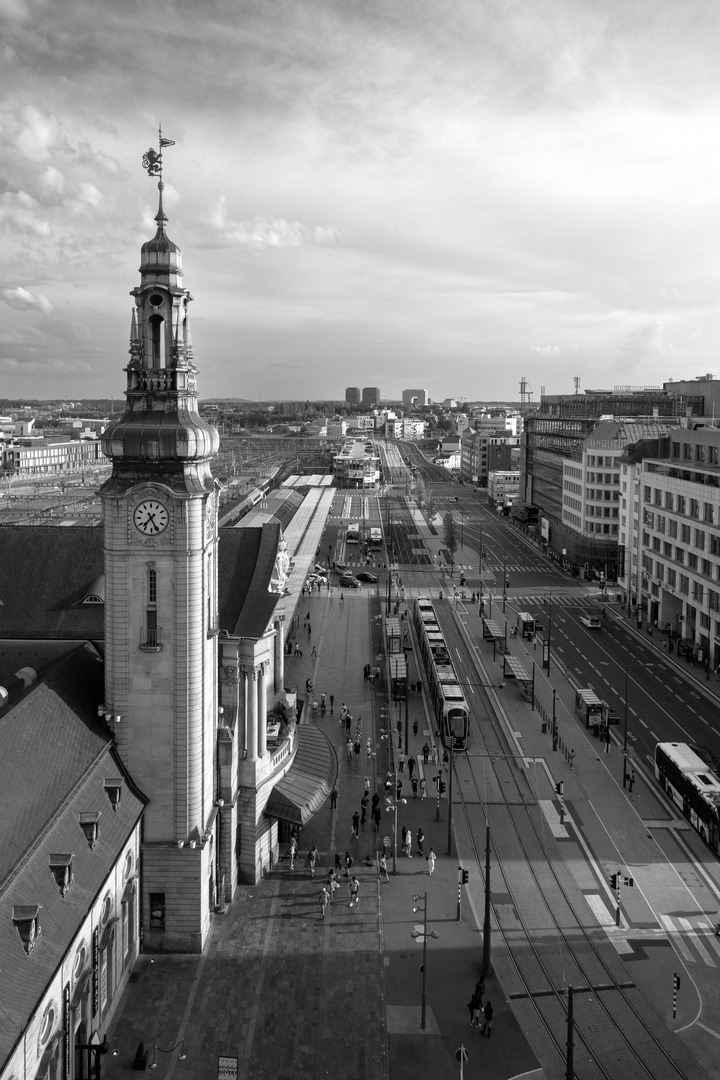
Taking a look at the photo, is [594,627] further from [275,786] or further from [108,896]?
[108,896]

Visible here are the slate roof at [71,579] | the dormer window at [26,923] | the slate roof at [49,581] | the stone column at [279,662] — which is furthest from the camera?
the stone column at [279,662]

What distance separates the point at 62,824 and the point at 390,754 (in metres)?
34.9

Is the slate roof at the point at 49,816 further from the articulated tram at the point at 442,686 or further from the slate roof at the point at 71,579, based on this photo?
the articulated tram at the point at 442,686

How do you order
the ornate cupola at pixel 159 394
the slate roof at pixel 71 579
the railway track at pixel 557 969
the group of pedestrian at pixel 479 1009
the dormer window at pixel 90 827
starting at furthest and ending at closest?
the slate roof at pixel 71 579 < the ornate cupola at pixel 159 394 < the group of pedestrian at pixel 479 1009 < the railway track at pixel 557 969 < the dormer window at pixel 90 827

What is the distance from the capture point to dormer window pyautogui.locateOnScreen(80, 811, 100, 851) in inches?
1388

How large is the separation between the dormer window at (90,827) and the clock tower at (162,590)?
19.1 feet

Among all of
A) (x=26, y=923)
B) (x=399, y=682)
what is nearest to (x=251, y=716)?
(x=26, y=923)

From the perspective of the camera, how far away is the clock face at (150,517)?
40250 mm

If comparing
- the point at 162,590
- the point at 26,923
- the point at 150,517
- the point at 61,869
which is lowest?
the point at 26,923

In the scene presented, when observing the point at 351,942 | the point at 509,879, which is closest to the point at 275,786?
the point at 351,942

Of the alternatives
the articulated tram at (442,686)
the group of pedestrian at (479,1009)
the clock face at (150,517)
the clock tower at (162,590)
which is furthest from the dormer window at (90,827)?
the articulated tram at (442,686)

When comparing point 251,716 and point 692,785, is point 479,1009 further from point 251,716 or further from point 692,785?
point 692,785

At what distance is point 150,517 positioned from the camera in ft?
132

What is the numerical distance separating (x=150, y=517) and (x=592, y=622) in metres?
74.2
